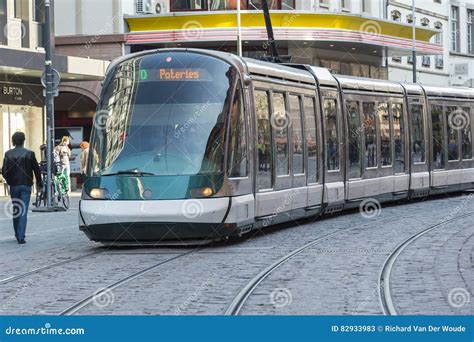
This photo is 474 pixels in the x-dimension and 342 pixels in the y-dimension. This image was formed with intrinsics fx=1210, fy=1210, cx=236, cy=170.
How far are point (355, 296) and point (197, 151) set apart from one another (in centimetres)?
543

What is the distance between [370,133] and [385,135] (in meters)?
1.01

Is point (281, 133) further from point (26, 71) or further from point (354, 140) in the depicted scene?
point (26, 71)

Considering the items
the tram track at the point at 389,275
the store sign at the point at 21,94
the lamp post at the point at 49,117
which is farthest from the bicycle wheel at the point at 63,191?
the tram track at the point at 389,275

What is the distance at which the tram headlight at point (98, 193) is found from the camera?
1591 centimetres

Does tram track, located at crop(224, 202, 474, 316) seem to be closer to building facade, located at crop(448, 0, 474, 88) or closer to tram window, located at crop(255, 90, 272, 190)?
tram window, located at crop(255, 90, 272, 190)

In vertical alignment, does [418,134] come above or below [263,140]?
above

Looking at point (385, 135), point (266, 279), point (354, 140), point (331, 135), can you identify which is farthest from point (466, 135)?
point (266, 279)

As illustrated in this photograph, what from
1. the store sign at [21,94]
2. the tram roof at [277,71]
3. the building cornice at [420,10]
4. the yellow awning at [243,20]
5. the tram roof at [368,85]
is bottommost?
the tram roof at [277,71]

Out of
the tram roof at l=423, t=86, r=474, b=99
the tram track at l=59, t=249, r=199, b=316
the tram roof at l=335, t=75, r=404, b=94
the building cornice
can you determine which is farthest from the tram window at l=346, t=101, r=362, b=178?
the building cornice

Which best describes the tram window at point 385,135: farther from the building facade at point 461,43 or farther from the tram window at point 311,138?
the building facade at point 461,43

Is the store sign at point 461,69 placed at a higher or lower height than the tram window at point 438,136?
higher

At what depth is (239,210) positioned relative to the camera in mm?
16312

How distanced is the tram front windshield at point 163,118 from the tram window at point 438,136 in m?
12.9

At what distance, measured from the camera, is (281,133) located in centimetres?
1856
